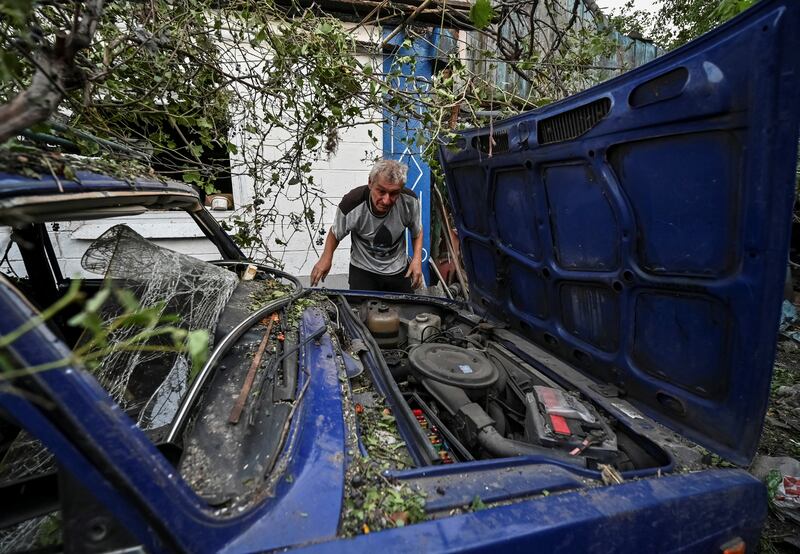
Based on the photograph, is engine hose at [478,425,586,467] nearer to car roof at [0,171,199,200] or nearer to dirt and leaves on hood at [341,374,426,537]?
dirt and leaves on hood at [341,374,426,537]

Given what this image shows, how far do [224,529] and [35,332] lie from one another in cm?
61

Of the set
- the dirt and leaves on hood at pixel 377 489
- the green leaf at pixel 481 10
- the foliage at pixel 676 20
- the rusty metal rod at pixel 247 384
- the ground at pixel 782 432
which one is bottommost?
the ground at pixel 782 432

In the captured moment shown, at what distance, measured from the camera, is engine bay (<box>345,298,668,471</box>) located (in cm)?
156

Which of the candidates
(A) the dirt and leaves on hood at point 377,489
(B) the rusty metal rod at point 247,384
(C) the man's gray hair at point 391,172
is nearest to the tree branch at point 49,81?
(B) the rusty metal rod at point 247,384

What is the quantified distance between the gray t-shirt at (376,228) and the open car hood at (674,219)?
1.44m

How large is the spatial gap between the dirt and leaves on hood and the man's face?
7.53 feet

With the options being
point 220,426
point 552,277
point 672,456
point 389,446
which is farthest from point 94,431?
point 552,277

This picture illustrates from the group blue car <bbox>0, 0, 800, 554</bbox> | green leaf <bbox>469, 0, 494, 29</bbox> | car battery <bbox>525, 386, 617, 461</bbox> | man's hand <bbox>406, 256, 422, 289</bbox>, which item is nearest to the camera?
blue car <bbox>0, 0, 800, 554</bbox>

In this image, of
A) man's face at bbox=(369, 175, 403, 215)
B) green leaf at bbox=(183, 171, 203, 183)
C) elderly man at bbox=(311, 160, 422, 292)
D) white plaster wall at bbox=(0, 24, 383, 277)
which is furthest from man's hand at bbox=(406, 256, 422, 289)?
green leaf at bbox=(183, 171, 203, 183)

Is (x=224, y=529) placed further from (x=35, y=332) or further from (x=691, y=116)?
(x=691, y=116)

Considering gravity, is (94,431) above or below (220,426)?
above

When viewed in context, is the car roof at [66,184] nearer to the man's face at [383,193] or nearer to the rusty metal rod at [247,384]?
the rusty metal rod at [247,384]

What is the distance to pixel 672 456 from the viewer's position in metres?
1.49

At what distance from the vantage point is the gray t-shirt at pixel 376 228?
3.80 metres
